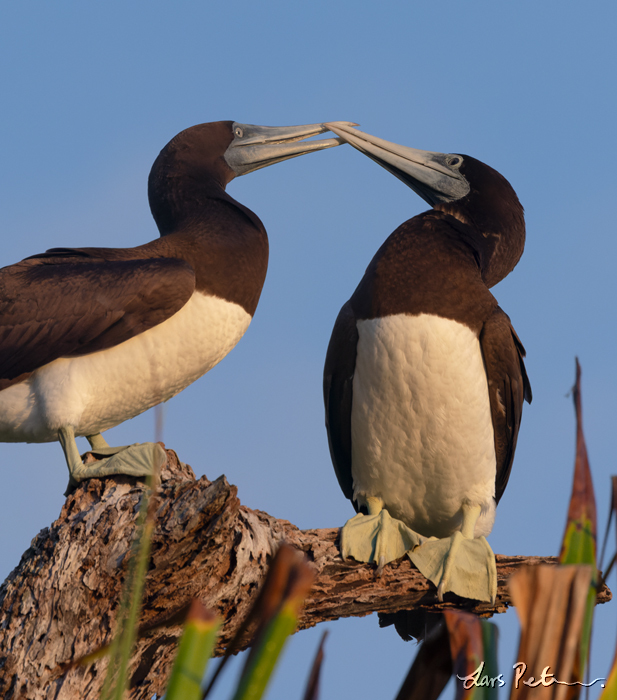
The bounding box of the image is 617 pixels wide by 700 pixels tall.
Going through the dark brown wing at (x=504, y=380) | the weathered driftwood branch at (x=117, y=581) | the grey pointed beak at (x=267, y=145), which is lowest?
the weathered driftwood branch at (x=117, y=581)

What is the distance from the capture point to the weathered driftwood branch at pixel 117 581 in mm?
3568

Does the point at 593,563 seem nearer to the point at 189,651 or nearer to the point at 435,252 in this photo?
the point at 189,651

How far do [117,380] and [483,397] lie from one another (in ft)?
7.10

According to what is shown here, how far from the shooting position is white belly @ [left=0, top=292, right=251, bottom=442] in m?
4.64

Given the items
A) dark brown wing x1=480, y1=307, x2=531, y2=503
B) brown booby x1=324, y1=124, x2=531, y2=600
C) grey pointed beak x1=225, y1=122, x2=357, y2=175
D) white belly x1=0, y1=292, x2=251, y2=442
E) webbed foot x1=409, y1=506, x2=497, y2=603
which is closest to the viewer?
webbed foot x1=409, y1=506, x2=497, y2=603

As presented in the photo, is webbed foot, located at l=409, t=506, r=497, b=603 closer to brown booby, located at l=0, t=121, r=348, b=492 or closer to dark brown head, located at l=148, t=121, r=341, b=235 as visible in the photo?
brown booby, located at l=0, t=121, r=348, b=492

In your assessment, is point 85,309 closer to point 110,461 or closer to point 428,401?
point 110,461

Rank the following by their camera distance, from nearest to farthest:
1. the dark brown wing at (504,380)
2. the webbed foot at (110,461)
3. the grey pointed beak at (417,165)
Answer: the webbed foot at (110,461), the dark brown wing at (504,380), the grey pointed beak at (417,165)

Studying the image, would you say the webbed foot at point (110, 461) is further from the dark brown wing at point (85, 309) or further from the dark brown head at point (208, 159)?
the dark brown head at point (208, 159)

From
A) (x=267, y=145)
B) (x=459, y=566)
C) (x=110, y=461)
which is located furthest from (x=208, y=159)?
(x=459, y=566)

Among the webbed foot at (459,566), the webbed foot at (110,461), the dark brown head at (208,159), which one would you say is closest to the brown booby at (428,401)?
the webbed foot at (459,566)

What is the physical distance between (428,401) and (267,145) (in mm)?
2897

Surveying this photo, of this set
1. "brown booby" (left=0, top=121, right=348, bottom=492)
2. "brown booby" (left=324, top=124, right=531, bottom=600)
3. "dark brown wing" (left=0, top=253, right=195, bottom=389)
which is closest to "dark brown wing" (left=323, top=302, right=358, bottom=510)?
"brown booby" (left=324, top=124, right=531, bottom=600)

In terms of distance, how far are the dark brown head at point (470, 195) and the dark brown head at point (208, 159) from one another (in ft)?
2.23
